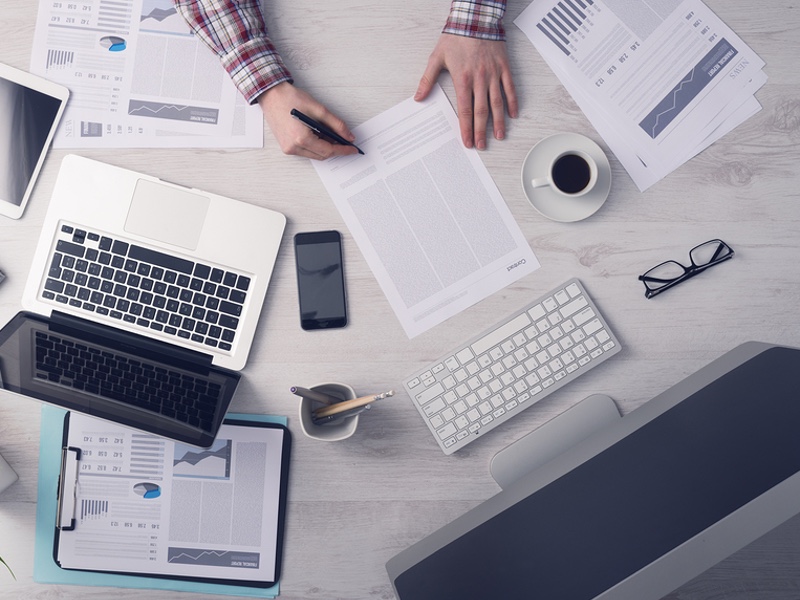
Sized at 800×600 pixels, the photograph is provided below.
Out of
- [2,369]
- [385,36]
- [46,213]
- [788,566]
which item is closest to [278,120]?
[385,36]

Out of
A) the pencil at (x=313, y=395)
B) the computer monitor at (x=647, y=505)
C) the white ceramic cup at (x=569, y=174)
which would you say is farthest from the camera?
the white ceramic cup at (x=569, y=174)

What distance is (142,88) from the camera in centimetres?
102

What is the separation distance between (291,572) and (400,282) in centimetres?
50

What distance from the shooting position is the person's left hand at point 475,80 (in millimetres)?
999

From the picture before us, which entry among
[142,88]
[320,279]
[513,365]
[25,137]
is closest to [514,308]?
[513,365]

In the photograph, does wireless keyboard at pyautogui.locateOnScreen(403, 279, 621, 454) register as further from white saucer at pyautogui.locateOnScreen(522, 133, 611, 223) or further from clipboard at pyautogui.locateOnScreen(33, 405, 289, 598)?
clipboard at pyautogui.locateOnScreen(33, 405, 289, 598)

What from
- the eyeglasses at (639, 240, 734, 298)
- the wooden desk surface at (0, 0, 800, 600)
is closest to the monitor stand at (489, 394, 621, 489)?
the wooden desk surface at (0, 0, 800, 600)

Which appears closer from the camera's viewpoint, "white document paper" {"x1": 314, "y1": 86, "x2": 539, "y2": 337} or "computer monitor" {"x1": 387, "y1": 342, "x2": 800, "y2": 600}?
"computer monitor" {"x1": 387, "y1": 342, "x2": 800, "y2": 600}

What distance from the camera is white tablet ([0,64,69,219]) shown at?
102 centimetres

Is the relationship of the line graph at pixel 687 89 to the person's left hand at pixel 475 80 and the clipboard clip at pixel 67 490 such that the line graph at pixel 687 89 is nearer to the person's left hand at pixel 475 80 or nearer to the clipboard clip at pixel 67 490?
the person's left hand at pixel 475 80

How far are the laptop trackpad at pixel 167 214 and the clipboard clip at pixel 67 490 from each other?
378 mm

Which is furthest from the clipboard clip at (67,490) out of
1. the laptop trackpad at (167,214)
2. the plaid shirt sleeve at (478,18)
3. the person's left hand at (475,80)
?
the plaid shirt sleeve at (478,18)

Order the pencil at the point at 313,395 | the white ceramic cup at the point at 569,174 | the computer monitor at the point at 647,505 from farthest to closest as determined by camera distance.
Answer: the white ceramic cup at the point at 569,174
the pencil at the point at 313,395
the computer monitor at the point at 647,505

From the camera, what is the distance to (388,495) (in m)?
1.01
